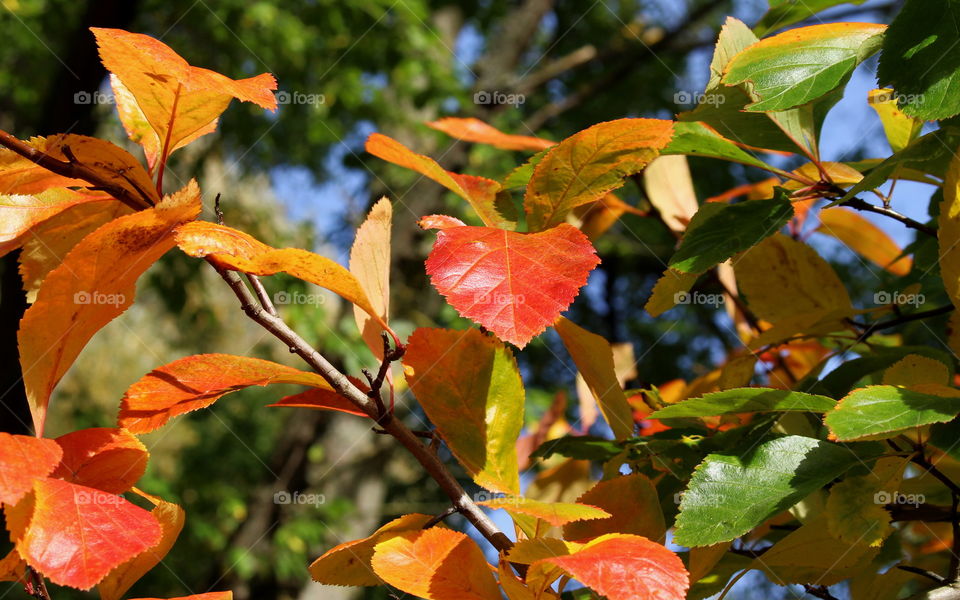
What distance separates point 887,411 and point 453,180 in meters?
0.25

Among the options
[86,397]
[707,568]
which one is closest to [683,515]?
[707,568]

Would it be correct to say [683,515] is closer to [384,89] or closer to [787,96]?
[787,96]

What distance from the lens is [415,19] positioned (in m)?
4.21

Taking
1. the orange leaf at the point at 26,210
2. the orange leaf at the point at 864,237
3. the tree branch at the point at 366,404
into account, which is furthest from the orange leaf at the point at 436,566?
the orange leaf at the point at 864,237

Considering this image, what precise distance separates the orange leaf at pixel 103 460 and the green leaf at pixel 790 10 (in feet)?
1.54

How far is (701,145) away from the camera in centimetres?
49

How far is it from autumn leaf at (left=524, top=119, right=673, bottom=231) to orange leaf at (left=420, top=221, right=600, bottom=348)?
4 cm

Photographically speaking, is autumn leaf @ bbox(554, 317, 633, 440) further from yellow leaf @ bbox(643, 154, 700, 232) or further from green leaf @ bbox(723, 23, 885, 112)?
yellow leaf @ bbox(643, 154, 700, 232)

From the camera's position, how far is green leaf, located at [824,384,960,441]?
1.19 ft

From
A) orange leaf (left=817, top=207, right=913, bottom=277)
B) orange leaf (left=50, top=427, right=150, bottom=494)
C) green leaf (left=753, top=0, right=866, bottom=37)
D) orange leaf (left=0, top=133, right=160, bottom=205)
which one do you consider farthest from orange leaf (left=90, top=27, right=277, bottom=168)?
orange leaf (left=817, top=207, right=913, bottom=277)

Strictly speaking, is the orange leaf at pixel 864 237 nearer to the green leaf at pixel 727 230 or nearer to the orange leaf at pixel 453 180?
the green leaf at pixel 727 230

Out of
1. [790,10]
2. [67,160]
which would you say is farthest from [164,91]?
[790,10]

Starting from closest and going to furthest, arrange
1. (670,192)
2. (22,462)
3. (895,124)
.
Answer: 1. (22,462)
2. (895,124)
3. (670,192)

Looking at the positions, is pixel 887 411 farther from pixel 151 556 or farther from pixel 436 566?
pixel 151 556
